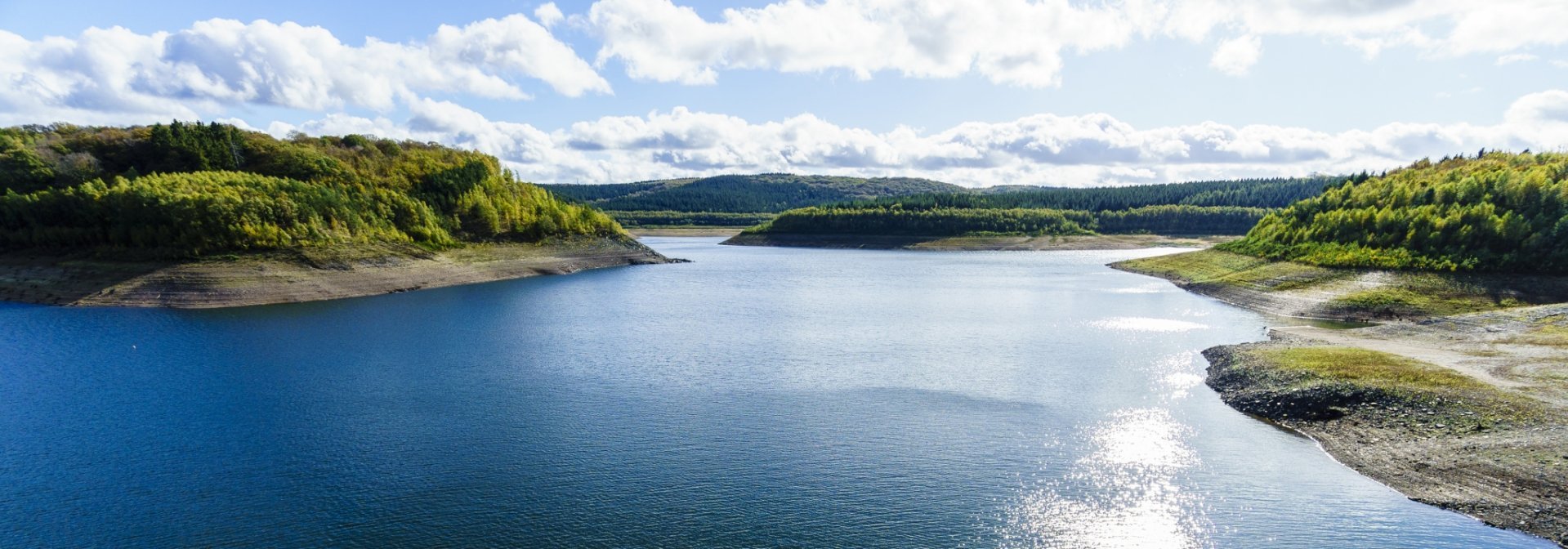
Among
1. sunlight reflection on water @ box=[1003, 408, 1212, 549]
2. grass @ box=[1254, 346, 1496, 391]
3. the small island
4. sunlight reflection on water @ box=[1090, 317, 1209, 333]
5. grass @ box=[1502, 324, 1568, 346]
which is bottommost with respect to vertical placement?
sunlight reflection on water @ box=[1003, 408, 1212, 549]

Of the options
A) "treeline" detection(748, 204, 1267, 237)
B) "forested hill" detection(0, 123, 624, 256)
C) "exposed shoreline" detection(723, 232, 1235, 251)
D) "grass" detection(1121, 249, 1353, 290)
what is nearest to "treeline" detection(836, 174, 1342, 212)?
"treeline" detection(748, 204, 1267, 237)

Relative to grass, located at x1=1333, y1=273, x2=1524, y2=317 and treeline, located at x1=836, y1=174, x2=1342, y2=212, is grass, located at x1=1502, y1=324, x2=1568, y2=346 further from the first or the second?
treeline, located at x1=836, y1=174, x2=1342, y2=212

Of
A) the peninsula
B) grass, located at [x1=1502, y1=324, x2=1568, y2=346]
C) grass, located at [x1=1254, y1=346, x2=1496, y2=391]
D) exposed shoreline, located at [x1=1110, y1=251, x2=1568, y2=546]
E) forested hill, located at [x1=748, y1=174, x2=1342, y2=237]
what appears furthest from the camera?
forested hill, located at [x1=748, y1=174, x2=1342, y2=237]

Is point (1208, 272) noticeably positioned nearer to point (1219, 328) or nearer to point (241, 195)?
point (1219, 328)

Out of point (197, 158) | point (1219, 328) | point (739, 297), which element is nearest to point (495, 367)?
point (739, 297)

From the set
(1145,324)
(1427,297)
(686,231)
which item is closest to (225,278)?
(1145,324)

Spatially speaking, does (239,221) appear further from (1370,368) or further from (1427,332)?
(1427,332)

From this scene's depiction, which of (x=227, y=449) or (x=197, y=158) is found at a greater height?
(x=197, y=158)
